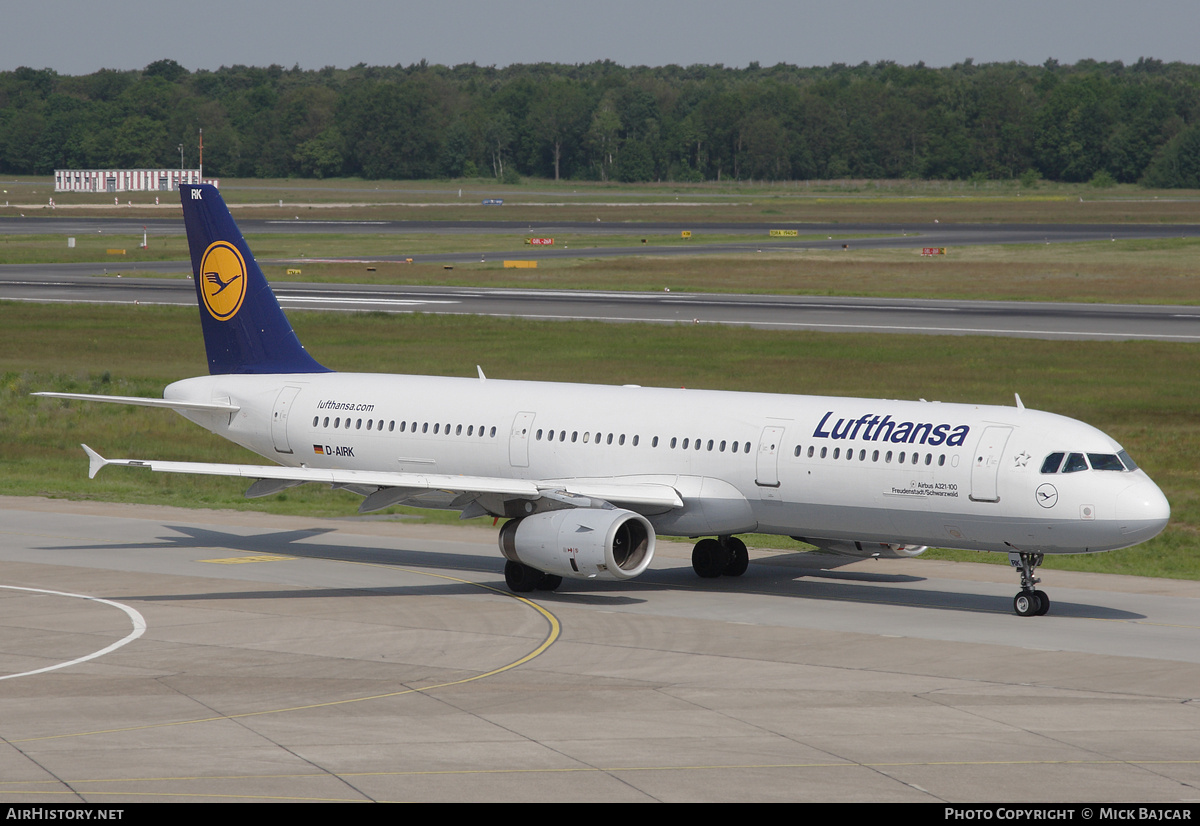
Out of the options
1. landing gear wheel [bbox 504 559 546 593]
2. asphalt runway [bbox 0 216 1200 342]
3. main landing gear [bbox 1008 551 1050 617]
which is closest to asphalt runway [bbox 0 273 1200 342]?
asphalt runway [bbox 0 216 1200 342]

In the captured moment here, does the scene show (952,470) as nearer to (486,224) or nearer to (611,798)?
(611,798)

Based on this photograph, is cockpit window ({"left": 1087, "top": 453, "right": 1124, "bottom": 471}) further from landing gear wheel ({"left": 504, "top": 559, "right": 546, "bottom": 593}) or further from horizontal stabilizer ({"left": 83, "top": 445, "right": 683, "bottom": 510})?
landing gear wheel ({"left": 504, "top": 559, "right": 546, "bottom": 593})

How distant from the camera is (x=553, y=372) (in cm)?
6681

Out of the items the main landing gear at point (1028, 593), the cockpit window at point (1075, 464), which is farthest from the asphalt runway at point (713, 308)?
the cockpit window at point (1075, 464)

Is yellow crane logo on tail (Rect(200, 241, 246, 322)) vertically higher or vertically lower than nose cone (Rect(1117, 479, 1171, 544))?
higher

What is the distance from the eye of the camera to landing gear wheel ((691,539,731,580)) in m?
34.7

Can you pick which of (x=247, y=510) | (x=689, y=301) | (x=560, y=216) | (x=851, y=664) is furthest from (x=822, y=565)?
(x=560, y=216)

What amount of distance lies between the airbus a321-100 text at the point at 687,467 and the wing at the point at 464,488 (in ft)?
0.18

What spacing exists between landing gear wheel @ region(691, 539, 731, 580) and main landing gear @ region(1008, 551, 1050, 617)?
6.85 metres

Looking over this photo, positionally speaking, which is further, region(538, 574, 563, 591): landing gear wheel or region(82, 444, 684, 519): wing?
region(538, 574, 563, 591): landing gear wheel

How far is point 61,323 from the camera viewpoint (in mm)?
85438

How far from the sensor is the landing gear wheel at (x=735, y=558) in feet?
114

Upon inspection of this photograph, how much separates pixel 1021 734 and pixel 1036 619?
A: 9172mm

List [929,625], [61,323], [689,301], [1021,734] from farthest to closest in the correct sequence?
[689,301], [61,323], [929,625], [1021,734]
